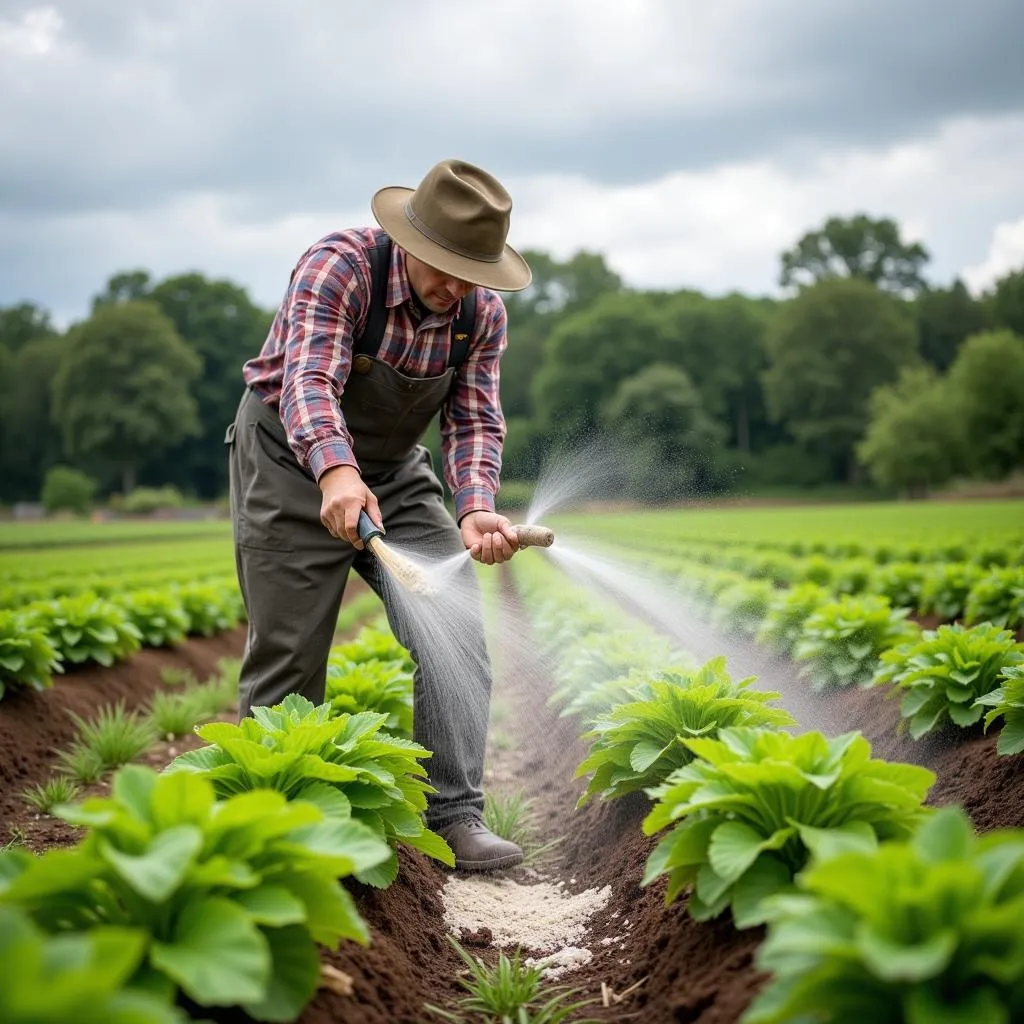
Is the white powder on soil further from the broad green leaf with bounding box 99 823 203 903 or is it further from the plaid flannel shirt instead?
the broad green leaf with bounding box 99 823 203 903

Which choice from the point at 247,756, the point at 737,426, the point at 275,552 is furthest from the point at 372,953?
the point at 737,426

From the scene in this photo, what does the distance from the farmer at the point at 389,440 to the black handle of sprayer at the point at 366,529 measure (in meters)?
0.09

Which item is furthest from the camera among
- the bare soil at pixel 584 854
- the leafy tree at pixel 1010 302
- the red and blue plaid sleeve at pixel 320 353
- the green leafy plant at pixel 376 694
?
the leafy tree at pixel 1010 302

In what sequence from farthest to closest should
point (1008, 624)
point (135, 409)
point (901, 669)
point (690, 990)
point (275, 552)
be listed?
point (135, 409) → point (1008, 624) → point (901, 669) → point (275, 552) → point (690, 990)

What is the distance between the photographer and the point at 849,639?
612 cm

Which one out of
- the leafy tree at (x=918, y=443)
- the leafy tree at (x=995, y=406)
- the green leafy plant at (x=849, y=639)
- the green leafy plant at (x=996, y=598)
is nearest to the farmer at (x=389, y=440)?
the green leafy plant at (x=849, y=639)

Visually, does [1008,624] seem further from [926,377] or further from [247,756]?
[926,377]

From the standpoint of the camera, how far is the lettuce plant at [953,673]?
4.26 m

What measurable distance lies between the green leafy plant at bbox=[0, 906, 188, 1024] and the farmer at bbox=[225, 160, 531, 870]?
7.01 feet

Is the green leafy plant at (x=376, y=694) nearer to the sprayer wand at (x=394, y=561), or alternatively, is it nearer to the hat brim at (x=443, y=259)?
the sprayer wand at (x=394, y=561)

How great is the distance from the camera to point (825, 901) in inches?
67.2

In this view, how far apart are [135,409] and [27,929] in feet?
212

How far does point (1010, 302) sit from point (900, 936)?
221 feet

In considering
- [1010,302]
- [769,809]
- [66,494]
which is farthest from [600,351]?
[769,809]
